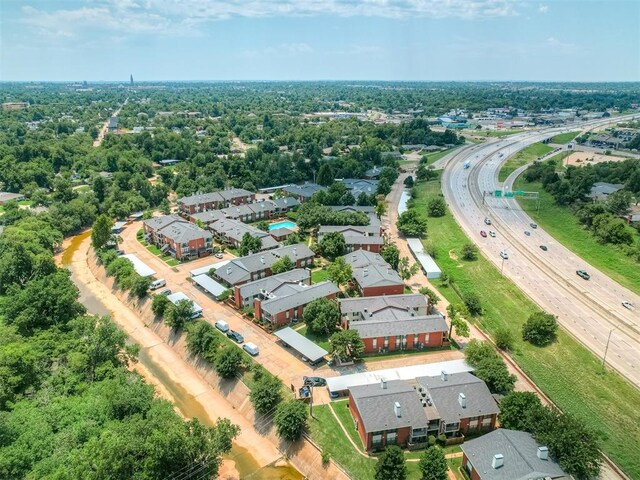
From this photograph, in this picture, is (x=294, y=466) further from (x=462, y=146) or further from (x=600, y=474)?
(x=462, y=146)

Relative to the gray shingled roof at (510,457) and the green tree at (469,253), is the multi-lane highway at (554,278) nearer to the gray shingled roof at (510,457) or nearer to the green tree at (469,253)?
the green tree at (469,253)

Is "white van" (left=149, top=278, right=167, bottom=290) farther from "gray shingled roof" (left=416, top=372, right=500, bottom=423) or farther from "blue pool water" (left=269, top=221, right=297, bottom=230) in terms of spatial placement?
"gray shingled roof" (left=416, top=372, right=500, bottom=423)

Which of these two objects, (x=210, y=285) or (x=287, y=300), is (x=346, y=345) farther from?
(x=210, y=285)

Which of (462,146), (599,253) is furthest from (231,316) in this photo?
(462,146)

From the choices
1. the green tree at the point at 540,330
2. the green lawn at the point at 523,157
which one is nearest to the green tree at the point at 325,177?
the green lawn at the point at 523,157

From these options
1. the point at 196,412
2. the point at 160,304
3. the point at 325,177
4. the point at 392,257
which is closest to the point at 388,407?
the point at 196,412

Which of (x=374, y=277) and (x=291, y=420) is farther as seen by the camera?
(x=374, y=277)

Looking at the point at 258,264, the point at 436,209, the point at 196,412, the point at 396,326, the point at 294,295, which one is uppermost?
the point at 436,209
